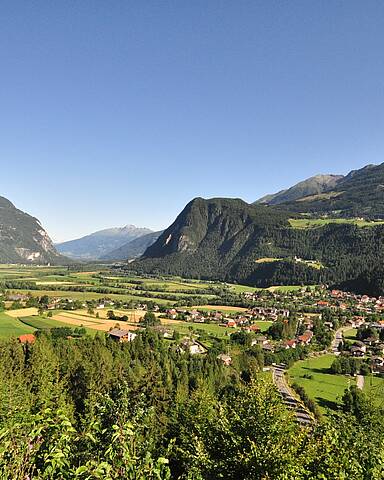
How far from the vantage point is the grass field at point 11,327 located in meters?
56.6

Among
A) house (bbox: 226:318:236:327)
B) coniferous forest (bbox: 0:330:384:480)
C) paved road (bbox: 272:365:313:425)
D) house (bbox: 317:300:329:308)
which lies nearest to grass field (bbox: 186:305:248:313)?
house (bbox: 226:318:236:327)

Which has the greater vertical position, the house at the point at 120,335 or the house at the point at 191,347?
the house at the point at 120,335

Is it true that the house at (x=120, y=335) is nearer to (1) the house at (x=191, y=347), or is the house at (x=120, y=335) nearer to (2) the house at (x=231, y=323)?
(1) the house at (x=191, y=347)

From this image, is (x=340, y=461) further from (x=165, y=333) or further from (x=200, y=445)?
(x=165, y=333)

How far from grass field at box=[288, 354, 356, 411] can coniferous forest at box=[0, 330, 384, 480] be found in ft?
63.1

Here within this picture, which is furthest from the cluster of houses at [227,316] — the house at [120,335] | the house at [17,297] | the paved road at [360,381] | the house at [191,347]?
the house at [17,297]

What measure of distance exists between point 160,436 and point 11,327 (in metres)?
46.9

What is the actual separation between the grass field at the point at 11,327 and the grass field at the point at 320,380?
41305 millimetres

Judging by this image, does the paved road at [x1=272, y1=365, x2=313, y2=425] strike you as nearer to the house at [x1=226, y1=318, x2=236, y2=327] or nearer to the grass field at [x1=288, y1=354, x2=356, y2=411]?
the grass field at [x1=288, y1=354, x2=356, y2=411]

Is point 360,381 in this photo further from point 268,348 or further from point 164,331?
point 164,331

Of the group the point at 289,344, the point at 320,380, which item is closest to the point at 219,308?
the point at 289,344

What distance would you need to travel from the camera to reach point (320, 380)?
49969 mm

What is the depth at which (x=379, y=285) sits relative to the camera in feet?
421

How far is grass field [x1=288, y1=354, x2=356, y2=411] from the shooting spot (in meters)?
43.0
